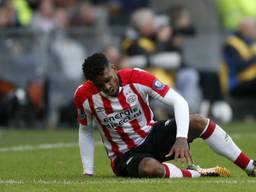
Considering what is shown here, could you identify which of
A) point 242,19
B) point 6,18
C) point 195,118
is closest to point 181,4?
point 242,19

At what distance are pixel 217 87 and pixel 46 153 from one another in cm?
797

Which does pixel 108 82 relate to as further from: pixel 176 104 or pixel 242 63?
pixel 242 63

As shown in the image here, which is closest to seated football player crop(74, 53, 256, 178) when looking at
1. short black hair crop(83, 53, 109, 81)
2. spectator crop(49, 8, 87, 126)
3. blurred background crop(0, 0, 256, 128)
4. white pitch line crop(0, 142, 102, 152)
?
short black hair crop(83, 53, 109, 81)

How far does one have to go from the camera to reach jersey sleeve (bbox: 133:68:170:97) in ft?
32.4

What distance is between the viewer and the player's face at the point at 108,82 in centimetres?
962

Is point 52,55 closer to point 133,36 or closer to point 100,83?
point 133,36

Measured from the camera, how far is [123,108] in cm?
1001

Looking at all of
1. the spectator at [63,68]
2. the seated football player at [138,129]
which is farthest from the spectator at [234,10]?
the seated football player at [138,129]

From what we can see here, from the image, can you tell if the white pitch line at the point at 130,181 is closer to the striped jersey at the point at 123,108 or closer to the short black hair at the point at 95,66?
the striped jersey at the point at 123,108

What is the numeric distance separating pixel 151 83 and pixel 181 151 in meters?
0.89

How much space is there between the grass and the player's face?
827mm

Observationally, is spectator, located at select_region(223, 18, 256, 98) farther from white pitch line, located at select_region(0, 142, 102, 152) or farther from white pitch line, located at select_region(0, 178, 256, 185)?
white pitch line, located at select_region(0, 178, 256, 185)

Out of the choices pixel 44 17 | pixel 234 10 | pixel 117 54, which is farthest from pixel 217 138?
pixel 234 10

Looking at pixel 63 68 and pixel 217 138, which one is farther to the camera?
pixel 63 68
